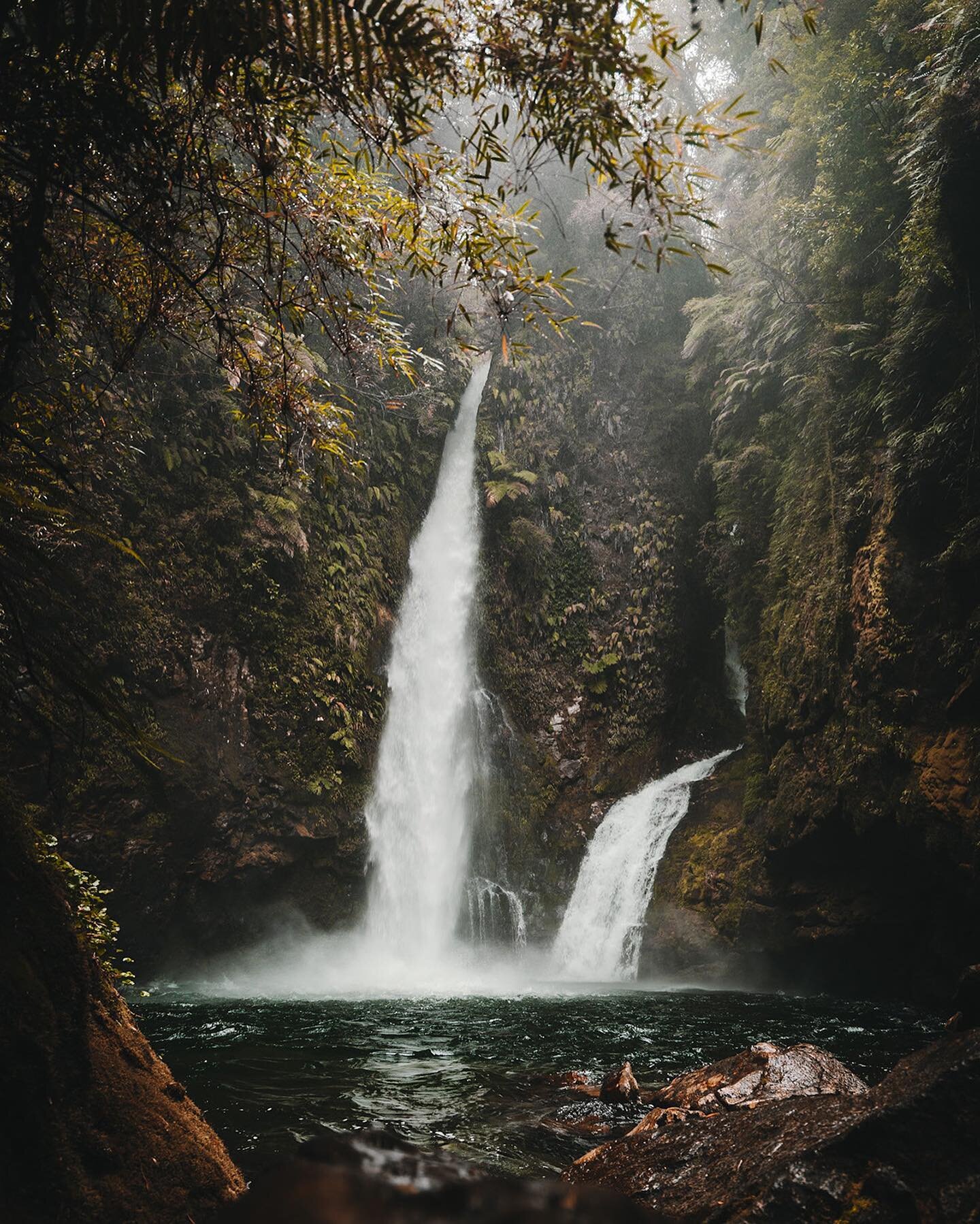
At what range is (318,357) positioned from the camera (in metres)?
12.3

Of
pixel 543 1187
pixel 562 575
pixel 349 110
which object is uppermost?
pixel 562 575

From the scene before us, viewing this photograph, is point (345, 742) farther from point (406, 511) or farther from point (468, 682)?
point (406, 511)

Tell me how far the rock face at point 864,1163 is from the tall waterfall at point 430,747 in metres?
9.06

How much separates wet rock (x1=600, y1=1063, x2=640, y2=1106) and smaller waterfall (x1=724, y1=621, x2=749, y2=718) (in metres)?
9.71

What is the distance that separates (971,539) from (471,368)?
1303 cm

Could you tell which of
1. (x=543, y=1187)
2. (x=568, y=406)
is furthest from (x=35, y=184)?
(x=568, y=406)

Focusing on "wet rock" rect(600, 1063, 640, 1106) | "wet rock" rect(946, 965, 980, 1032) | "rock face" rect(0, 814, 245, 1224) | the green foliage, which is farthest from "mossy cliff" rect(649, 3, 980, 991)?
the green foliage

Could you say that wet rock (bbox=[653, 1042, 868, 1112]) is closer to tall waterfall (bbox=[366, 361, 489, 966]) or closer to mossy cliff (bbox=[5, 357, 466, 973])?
mossy cliff (bbox=[5, 357, 466, 973])

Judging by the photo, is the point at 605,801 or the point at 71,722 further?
the point at 605,801

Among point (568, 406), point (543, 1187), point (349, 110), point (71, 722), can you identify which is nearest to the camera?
point (543, 1187)

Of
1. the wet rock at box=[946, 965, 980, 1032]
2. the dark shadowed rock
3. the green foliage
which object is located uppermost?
the green foliage

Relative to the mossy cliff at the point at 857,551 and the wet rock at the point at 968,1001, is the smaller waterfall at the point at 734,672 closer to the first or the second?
the mossy cliff at the point at 857,551

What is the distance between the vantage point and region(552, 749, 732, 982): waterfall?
11.4 m

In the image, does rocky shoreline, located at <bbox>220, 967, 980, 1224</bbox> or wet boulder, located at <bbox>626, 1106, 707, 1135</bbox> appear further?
wet boulder, located at <bbox>626, 1106, 707, 1135</bbox>
